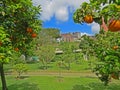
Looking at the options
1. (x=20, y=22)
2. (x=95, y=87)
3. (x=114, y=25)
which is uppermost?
(x=20, y=22)

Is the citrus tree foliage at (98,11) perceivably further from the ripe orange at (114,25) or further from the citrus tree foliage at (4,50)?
the citrus tree foliage at (4,50)

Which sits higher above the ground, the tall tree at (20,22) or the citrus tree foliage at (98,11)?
the tall tree at (20,22)

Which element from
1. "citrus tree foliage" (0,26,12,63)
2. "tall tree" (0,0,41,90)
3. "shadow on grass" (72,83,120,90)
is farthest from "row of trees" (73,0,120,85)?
"shadow on grass" (72,83,120,90)

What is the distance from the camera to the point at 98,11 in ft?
10.1

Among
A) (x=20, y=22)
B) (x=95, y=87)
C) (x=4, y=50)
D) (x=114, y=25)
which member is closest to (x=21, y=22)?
(x=20, y=22)

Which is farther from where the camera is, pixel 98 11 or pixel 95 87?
pixel 95 87

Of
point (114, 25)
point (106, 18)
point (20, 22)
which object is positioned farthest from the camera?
point (20, 22)

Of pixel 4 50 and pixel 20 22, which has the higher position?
pixel 20 22

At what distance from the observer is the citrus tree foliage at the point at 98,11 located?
2.57 metres

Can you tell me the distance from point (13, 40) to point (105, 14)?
6.29 metres

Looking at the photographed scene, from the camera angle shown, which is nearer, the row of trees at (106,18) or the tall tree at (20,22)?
the row of trees at (106,18)

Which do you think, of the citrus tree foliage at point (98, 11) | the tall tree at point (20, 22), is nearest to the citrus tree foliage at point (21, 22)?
the tall tree at point (20, 22)

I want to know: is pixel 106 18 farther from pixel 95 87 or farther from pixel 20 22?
pixel 95 87

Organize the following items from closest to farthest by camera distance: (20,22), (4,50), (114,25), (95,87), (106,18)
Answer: (114,25)
(106,18)
(4,50)
(20,22)
(95,87)
